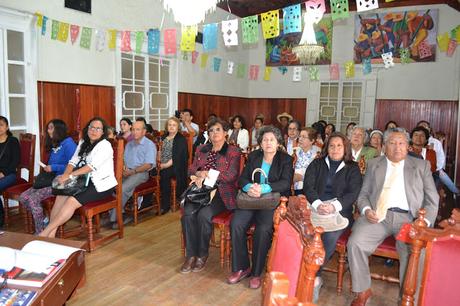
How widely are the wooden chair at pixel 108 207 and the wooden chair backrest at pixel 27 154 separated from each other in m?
1.04

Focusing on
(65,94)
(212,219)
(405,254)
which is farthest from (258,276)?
(65,94)

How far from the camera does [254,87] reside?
1104 centimetres

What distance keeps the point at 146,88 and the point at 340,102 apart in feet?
16.9

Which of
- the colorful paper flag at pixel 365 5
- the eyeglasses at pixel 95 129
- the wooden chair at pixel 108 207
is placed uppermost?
the colorful paper flag at pixel 365 5

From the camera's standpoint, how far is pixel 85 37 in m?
5.74

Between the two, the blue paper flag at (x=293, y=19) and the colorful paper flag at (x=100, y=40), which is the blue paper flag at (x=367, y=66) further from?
the colorful paper flag at (x=100, y=40)

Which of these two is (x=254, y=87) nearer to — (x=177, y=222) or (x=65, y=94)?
(x=65, y=94)

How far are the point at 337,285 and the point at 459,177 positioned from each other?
510 cm

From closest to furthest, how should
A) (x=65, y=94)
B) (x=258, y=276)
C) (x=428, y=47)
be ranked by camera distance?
(x=258, y=276)
(x=65, y=94)
(x=428, y=47)

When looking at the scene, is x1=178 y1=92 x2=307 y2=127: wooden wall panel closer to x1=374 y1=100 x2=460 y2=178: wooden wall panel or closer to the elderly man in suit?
x1=374 y1=100 x2=460 y2=178: wooden wall panel

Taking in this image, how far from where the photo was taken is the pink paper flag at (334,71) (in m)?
9.46

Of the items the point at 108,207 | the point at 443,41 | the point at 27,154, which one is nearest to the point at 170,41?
the point at 27,154

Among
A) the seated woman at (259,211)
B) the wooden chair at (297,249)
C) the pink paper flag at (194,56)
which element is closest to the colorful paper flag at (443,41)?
the pink paper flag at (194,56)

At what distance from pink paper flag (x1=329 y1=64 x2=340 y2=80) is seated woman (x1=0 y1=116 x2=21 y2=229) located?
751 centimetres
